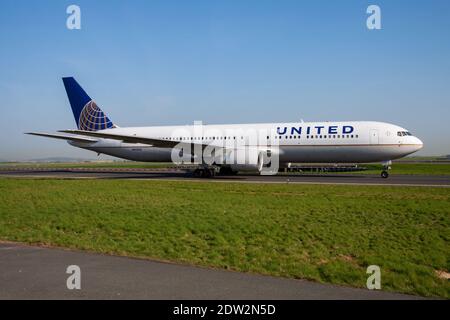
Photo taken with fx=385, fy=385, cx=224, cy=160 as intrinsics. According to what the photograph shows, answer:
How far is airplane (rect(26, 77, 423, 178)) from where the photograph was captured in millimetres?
26969

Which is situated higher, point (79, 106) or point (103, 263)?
point (79, 106)

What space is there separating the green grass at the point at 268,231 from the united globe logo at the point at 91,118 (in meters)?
22.5

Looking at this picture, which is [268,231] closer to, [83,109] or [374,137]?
[374,137]

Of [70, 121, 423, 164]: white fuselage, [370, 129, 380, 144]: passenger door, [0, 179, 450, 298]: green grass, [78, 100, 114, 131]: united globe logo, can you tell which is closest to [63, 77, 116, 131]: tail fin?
[78, 100, 114, 131]: united globe logo

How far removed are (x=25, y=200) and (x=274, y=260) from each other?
1185 cm

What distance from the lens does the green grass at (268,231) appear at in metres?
7.36

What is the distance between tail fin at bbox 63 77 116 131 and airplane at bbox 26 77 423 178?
334cm

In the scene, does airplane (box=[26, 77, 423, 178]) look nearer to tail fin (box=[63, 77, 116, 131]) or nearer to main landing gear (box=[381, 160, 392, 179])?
main landing gear (box=[381, 160, 392, 179])

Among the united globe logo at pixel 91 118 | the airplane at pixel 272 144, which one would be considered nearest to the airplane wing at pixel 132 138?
the airplane at pixel 272 144

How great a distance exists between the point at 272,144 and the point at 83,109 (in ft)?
63.9

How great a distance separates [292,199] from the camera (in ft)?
49.1

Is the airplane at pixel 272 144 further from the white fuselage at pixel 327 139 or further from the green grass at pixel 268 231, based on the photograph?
the green grass at pixel 268 231
